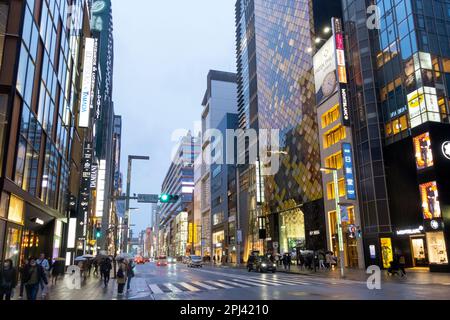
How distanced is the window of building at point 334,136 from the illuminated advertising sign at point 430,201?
12.8 m

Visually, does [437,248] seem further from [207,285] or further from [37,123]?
[37,123]

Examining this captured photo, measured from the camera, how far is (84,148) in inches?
2014

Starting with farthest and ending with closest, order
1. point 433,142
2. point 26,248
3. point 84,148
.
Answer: point 84,148
point 433,142
point 26,248

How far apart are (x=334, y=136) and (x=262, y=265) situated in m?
18.5

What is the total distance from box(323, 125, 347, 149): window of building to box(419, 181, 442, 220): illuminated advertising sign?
41.8 ft

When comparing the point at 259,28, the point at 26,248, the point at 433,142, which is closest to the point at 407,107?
the point at 433,142

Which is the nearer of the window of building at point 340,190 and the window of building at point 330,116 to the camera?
the window of building at point 340,190

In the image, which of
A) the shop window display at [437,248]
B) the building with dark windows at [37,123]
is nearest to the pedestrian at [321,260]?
the shop window display at [437,248]

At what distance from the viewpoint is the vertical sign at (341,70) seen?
139 ft

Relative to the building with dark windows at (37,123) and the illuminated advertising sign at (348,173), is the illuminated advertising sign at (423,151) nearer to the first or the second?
the illuminated advertising sign at (348,173)

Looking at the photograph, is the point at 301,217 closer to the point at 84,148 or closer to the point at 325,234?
the point at 325,234

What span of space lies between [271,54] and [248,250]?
3798 cm

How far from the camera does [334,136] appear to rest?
47.8m
